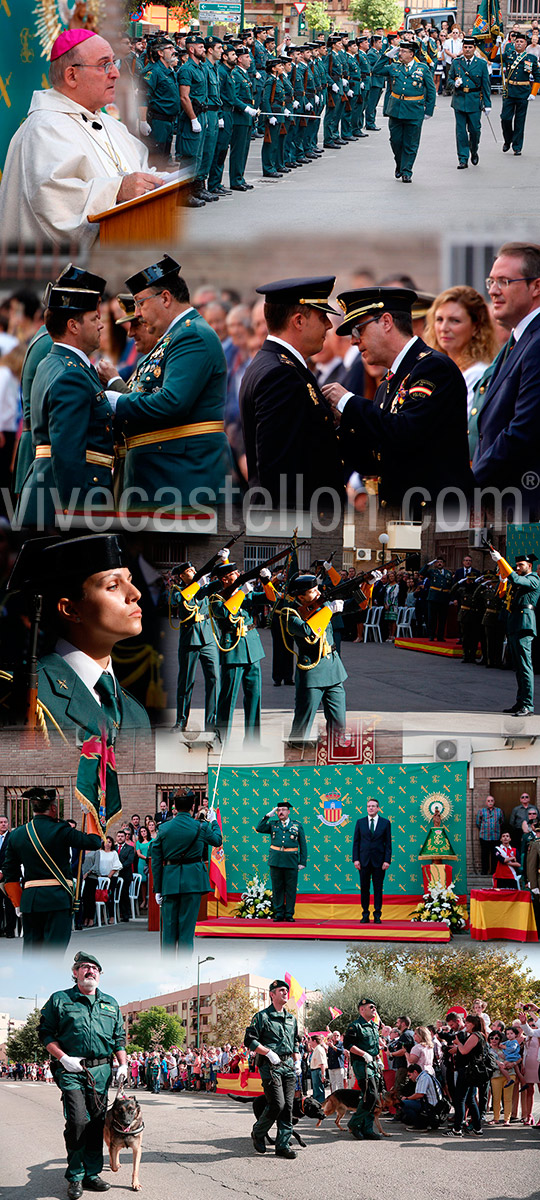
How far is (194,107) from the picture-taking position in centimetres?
1009

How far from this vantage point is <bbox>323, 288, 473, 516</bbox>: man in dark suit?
797 centimetres

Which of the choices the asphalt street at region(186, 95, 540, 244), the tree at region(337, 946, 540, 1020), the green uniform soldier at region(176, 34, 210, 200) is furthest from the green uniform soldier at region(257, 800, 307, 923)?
the green uniform soldier at region(176, 34, 210, 200)

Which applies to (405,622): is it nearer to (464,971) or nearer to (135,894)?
(464,971)

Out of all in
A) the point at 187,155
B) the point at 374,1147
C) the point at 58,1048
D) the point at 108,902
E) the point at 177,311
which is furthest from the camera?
the point at 108,902

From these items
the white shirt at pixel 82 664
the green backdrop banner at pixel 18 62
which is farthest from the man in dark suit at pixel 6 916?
the green backdrop banner at pixel 18 62

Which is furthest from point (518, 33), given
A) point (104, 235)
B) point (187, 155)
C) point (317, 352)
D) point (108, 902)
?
point (108, 902)

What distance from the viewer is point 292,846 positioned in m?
9.72

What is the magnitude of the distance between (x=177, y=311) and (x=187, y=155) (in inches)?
70.3

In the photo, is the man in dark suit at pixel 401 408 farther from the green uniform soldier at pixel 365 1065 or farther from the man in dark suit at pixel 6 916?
the man in dark suit at pixel 6 916

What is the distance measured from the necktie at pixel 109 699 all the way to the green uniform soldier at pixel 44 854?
43.9 inches

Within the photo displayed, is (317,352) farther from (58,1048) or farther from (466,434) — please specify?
(58,1048)

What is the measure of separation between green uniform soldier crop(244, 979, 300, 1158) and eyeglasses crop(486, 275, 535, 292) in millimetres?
4131

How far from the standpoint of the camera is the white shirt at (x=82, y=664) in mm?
8008

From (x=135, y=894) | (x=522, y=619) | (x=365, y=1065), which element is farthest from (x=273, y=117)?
(x=365, y=1065)
